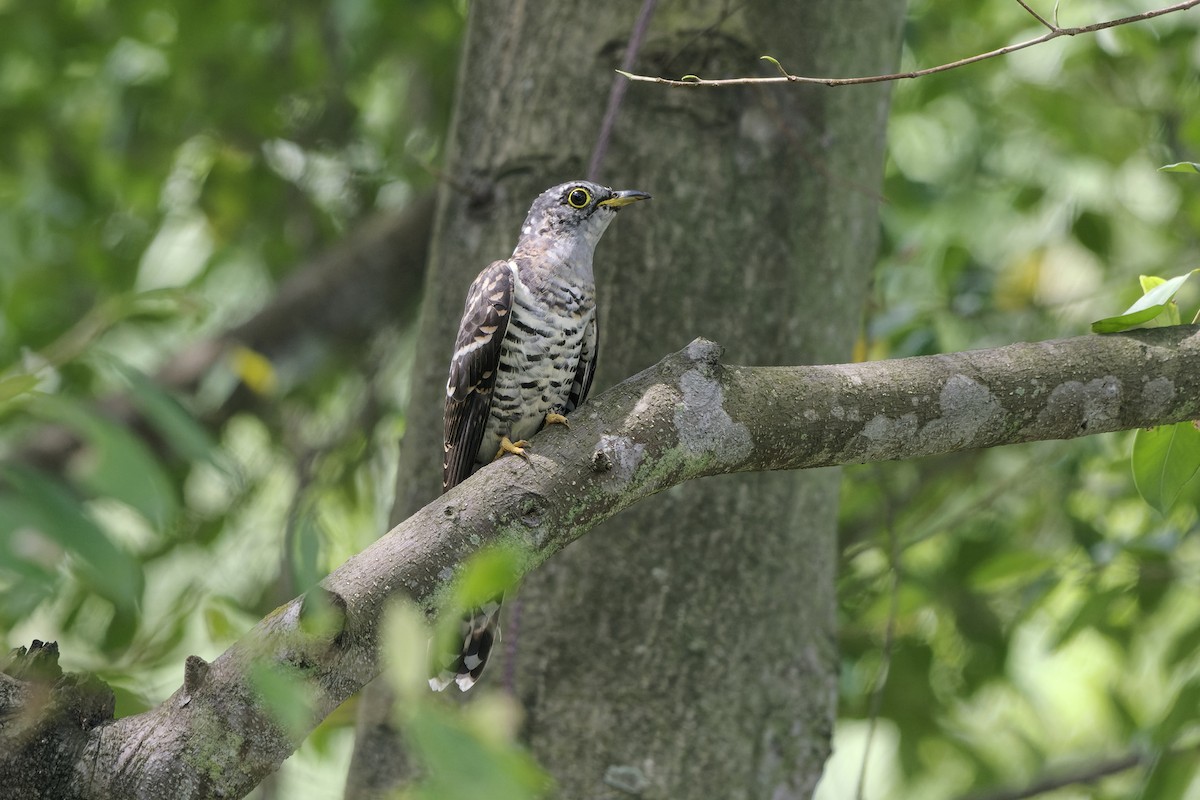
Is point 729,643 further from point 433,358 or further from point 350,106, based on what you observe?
point 350,106

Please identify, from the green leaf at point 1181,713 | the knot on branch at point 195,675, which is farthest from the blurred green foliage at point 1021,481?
Answer: the knot on branch at point 195,675

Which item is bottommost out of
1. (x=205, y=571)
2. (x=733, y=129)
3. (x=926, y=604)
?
(x=205, y=571)

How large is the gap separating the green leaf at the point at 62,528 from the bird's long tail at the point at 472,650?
1.25 m

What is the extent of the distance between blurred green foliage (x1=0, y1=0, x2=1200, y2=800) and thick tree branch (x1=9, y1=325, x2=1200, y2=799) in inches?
43.7

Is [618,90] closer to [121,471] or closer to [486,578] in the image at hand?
[121,471]

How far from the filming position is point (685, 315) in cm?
263

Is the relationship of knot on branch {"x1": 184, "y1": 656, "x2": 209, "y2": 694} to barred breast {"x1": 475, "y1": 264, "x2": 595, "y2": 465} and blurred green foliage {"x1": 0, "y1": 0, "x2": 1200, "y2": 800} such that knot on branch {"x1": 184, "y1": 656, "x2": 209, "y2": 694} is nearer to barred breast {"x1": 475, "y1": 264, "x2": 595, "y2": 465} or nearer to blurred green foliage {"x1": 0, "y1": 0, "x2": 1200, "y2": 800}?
barred breast {"x1": 475, "y1": 264, "x2": 595, "y2": 465}

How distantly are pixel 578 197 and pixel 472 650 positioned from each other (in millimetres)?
1039

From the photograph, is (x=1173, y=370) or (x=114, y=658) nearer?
(x=1173, y=370)

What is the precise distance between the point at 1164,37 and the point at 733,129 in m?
1.98

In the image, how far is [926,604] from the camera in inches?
145

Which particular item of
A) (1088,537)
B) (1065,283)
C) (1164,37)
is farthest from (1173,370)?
(1065,283)

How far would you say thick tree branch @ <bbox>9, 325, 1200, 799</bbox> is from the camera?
4.90ft

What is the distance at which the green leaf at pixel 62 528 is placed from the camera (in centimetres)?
131
